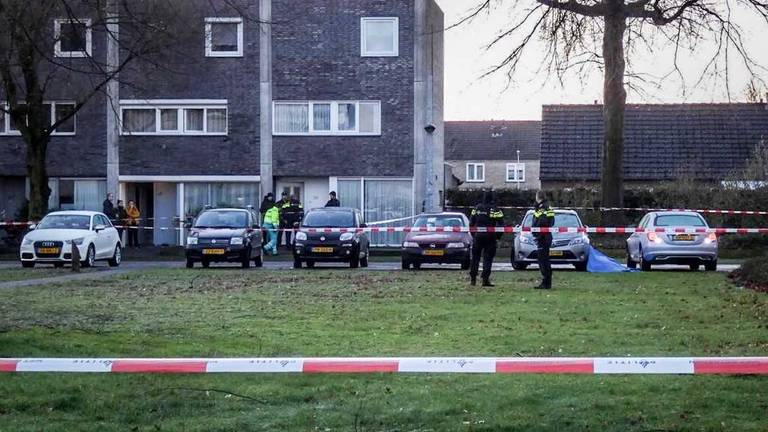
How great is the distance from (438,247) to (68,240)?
9439mm

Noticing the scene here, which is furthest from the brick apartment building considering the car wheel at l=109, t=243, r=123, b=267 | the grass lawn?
the grass lawn

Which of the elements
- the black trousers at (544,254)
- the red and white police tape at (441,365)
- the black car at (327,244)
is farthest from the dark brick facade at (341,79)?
the red and white police tape at (441,365)

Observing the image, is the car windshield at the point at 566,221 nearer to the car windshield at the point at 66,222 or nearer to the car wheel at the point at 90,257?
the car wheel at the point at 90,257

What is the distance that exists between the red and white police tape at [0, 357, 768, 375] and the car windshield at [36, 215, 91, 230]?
23.9 meters

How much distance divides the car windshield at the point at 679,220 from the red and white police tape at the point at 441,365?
2243 centimetres

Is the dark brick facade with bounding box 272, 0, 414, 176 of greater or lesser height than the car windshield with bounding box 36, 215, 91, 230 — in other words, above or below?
above

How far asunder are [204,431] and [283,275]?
770 inches

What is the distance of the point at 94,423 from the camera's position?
9219 millimetres

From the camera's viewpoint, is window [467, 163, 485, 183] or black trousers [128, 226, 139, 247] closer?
black trousers [128, 226, 139, 247]

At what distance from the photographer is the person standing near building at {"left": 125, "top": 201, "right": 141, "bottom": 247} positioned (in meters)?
43.4

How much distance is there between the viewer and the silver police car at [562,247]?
30.3 meters

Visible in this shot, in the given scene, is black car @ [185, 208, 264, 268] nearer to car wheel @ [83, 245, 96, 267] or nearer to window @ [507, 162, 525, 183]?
car wheel @ [83, 245, 96, 267]

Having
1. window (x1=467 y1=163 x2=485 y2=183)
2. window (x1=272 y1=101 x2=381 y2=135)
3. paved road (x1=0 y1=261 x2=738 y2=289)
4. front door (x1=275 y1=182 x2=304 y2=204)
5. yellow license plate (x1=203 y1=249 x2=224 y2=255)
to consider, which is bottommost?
paved road (x1=0 y1=261 x2=738 y2=289)

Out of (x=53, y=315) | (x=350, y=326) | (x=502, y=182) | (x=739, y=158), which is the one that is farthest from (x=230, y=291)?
(x=502, y=182)
